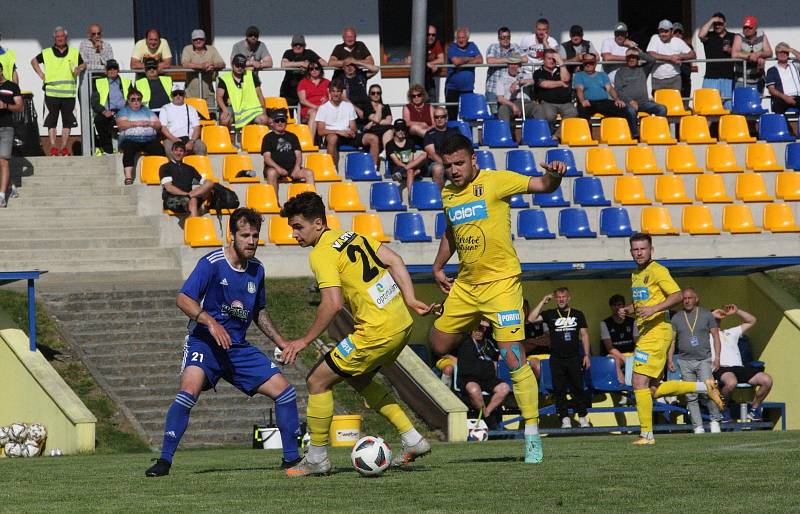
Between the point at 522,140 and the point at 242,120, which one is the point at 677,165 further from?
the point at 242,120

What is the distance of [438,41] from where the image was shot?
2817cm

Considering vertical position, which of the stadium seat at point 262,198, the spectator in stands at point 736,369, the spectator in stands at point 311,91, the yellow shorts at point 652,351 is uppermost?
the spectator in stands at point 311,91

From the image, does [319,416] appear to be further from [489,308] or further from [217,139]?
[217,139]

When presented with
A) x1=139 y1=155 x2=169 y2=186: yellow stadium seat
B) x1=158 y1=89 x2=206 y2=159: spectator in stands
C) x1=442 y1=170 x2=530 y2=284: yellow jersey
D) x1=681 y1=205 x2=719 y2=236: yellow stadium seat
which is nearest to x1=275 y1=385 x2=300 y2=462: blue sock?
x1=442 y1=170 x2=530 y2=284: yellow jersey

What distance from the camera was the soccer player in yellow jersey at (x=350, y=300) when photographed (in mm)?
9750

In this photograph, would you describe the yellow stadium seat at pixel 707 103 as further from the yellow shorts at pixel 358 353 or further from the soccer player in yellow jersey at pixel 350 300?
the yellow shorts at pixel 358 353

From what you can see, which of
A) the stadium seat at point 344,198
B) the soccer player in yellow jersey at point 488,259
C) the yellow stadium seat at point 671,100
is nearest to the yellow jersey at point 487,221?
the soccer player in yellow jersey at point 488,259

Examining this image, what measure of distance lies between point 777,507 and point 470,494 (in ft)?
5.71

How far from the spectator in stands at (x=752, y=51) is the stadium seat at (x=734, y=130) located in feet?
4.55

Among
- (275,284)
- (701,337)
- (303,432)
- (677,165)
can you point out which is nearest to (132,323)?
(275,284)

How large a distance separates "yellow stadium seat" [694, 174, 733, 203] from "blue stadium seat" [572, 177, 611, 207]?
1790 millimetres

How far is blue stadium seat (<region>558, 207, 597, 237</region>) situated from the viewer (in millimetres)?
22703

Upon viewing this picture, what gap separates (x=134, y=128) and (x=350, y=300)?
43.7ft

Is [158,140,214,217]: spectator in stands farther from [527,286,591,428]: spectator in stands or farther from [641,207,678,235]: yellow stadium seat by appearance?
[641,207,678,235]: yellow stadium seat
